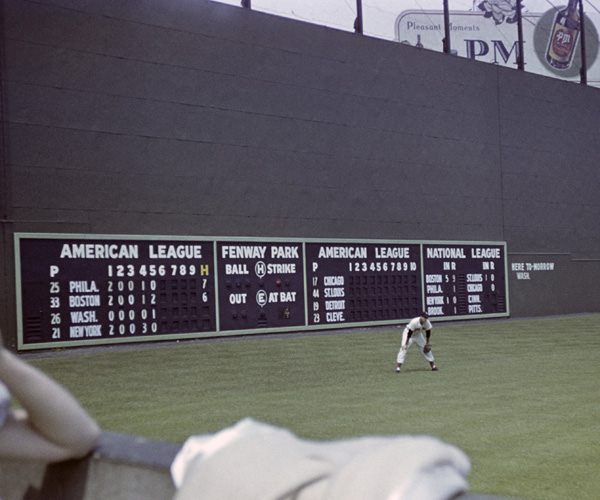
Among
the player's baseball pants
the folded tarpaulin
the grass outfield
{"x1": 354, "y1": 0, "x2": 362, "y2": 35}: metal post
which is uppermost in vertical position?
{"x1": 354, "y1": 0, "x2": 362, "y2": 35}: metal post

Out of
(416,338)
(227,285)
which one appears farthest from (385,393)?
(227,285)

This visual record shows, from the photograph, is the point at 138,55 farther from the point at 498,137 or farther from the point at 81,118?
the point at 498,137

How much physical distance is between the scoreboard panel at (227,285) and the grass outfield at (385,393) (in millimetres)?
365

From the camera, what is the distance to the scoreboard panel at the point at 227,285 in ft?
42.0

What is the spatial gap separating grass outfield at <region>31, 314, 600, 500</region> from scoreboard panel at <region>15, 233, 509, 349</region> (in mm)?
365

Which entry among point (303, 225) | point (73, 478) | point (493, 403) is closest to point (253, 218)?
point (303, 225)

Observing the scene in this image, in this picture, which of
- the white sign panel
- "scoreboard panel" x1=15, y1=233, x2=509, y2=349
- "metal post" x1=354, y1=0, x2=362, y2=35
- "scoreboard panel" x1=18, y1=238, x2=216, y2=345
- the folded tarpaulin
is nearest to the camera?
the folded tarpaulin

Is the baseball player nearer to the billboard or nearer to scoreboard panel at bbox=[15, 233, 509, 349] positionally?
scoreboard panel at bbox=[15, 233, 509, 349]

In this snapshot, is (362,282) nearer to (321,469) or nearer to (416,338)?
(416,338)


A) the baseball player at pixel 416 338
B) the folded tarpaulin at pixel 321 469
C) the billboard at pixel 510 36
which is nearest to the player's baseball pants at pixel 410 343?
the baseball player at pixel 416 338

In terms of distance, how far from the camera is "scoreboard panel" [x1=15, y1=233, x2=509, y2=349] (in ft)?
42.0

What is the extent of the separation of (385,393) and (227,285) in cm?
461

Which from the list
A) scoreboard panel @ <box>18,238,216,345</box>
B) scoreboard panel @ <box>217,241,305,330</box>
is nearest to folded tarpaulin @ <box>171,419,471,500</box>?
scoreboard panel @ <box>18,238,216,345</box>

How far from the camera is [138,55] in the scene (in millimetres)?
14516
